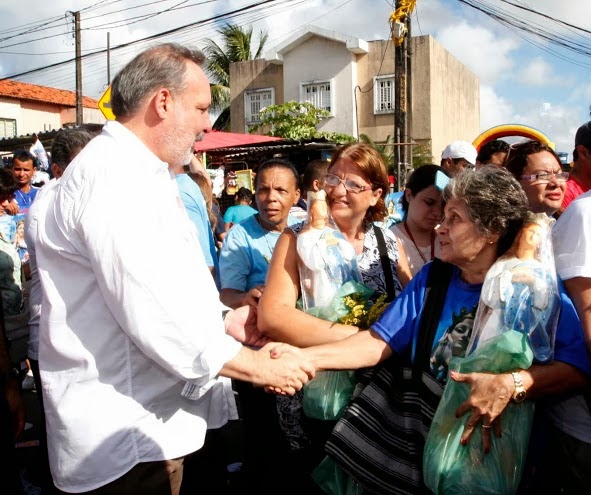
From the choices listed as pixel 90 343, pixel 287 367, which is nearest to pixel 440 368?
pixel 287 367

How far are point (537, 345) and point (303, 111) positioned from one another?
2088cm

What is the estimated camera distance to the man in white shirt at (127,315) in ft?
6.09

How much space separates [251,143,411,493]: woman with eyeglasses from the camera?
2645 mm

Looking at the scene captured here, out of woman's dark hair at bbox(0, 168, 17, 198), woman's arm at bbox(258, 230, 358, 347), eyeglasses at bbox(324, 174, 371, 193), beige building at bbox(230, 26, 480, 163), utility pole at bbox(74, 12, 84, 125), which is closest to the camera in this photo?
woman's arm at bbox(258, 230, 358, 347)

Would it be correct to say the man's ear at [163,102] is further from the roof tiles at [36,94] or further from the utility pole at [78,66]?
the roof tiles at [36,94]

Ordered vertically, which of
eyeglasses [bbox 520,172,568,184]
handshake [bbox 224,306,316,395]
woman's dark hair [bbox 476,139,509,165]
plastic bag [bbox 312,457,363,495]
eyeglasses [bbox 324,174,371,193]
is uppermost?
woman's dark hair [bbox 476,139,509,165]

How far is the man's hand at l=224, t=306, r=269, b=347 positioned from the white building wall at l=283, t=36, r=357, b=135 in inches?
898

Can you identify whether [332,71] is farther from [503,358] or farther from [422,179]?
[503,358]

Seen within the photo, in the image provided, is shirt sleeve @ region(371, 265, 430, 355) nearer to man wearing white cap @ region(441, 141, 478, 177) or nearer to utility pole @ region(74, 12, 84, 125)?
man wearing white cap @ region(441, 141, 478, 177)

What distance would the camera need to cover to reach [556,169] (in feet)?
10.9

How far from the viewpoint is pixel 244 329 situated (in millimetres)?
2887

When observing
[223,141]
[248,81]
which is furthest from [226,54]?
[223,141]

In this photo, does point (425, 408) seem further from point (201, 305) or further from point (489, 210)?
point (201, 305)

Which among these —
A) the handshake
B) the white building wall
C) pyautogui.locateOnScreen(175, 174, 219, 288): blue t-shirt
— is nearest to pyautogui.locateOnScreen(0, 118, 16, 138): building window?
the white building wall
